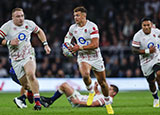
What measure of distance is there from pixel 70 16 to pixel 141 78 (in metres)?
6.20

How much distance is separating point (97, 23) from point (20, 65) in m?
13.0

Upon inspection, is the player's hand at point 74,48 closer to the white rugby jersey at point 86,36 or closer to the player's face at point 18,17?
the white rugby jersey at point 86,36

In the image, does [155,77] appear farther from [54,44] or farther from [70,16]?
[70,16]

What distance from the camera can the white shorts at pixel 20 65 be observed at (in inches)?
430

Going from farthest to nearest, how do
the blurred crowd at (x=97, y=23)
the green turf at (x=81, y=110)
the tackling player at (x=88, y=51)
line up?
the blurred crowd at (x=97, y=23), the tackling player at (x=88, y=51), the green turf at (x=81, y=110)

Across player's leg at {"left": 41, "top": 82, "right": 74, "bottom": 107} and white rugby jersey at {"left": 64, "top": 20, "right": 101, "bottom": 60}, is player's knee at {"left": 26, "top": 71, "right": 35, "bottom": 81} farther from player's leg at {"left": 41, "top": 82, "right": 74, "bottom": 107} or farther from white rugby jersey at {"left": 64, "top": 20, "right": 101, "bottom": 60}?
white rugby jersey at {"left": 64, "top": 20, "right": 101, "bottom": 60}

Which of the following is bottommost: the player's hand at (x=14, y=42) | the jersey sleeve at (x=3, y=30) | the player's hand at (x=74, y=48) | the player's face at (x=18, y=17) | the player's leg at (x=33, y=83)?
the player's leg at (x=33, y=83)

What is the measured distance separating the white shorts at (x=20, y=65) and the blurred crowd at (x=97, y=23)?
30.4 ft

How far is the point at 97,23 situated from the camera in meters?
23.6

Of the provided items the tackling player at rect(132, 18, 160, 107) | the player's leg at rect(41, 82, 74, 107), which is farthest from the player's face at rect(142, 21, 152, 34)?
the player's leg at rect(41, 82, 74, 107)

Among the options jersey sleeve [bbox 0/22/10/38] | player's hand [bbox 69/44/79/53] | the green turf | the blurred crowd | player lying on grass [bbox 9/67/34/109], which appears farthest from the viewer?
the blurred crowd

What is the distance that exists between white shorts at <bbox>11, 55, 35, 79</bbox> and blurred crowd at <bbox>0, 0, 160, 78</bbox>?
9278mm

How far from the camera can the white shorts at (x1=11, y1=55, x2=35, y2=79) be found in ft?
35.9

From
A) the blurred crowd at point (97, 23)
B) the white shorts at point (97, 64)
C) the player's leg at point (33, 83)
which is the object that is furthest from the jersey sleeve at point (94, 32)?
the blurred crowd at point (97, 23)
